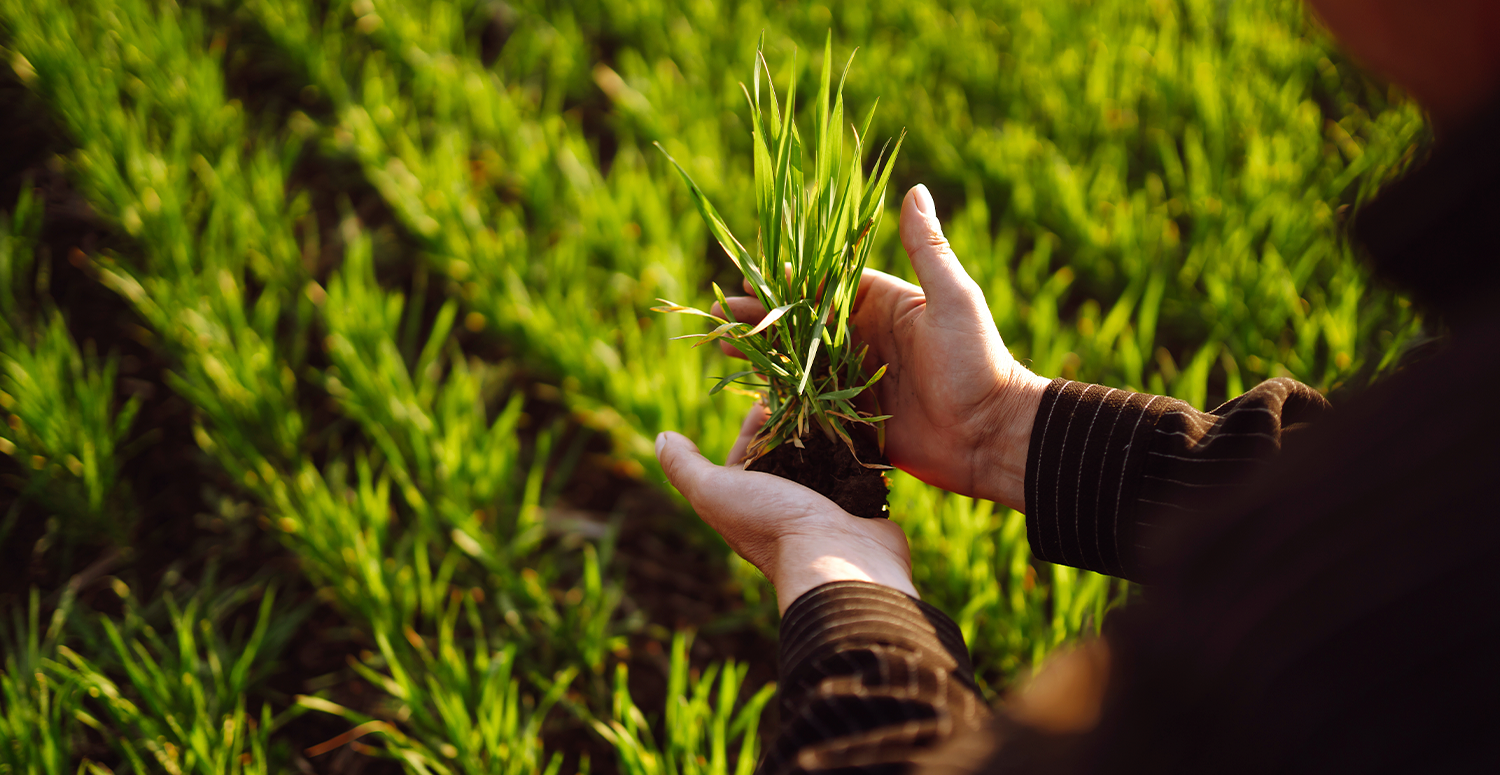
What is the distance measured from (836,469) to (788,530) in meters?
0.15

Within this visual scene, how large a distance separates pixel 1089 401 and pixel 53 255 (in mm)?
2567

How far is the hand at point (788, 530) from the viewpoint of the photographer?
0.89 metres

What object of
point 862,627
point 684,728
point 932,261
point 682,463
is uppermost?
point 932,261

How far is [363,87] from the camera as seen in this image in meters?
2.29

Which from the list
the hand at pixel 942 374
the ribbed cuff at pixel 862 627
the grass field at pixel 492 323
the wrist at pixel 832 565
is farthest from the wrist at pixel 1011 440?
the ribbed cuff at pixel 862 627

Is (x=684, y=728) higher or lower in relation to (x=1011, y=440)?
lower

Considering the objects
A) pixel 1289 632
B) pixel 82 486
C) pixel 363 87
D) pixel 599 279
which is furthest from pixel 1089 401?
pixel 363 87

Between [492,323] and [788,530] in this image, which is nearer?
[788,530]

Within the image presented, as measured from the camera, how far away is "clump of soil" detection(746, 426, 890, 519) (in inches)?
41.5

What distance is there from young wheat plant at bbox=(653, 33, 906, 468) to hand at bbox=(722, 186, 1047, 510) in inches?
5.2

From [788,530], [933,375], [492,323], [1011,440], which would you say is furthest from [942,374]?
[492,323]

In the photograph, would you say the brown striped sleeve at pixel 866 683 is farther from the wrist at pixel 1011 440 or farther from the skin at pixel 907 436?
the wrist at pixel 1011 440

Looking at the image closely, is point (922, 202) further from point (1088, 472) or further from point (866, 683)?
point (866, 683)

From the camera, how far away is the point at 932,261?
105 cm
